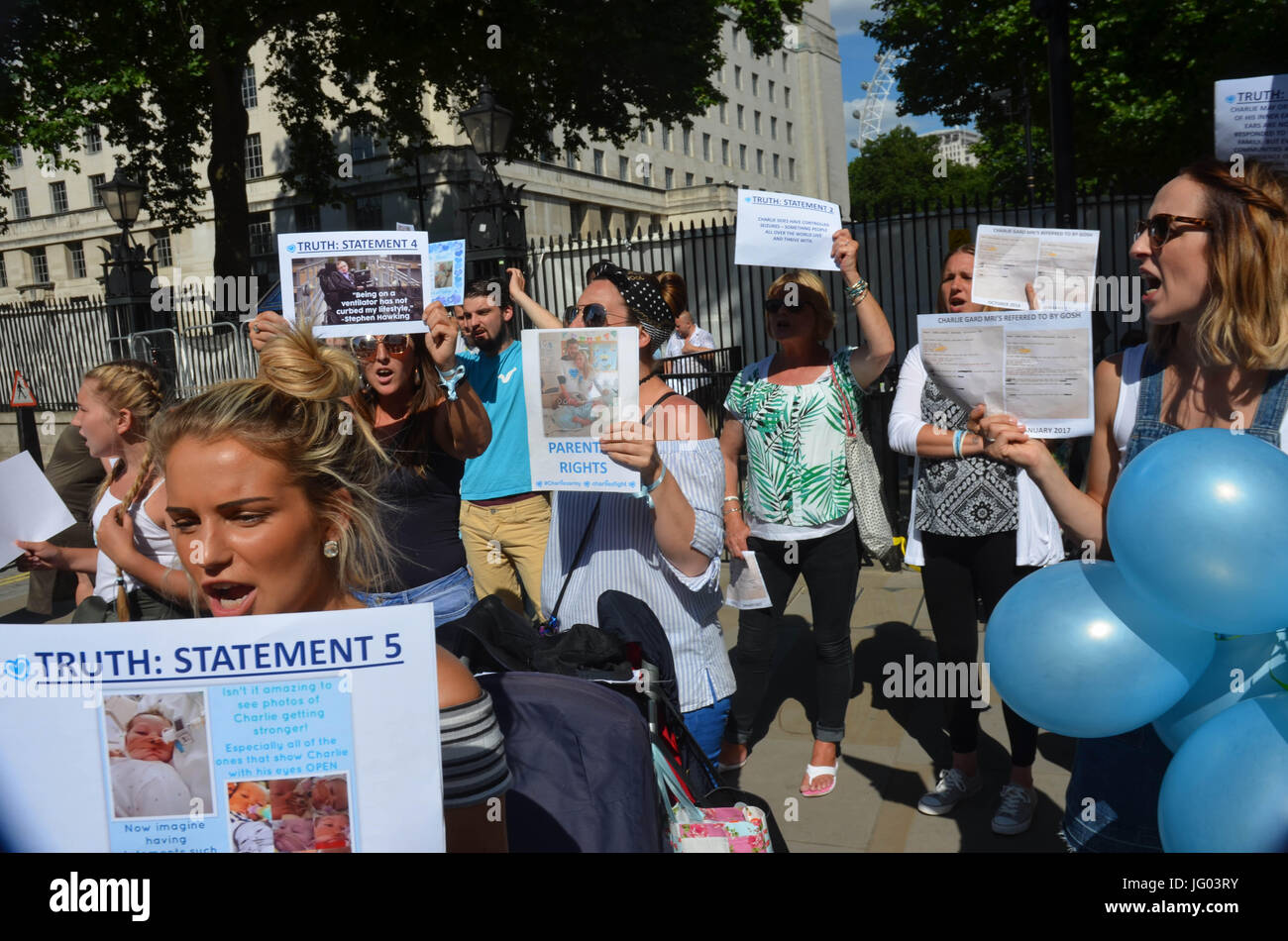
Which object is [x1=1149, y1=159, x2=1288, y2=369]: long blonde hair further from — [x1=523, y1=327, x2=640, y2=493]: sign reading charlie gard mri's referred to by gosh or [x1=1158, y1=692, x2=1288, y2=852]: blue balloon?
[x1=523, y1=327, x2=640, y2=493]: sign reading charlie gard mri's referred to by gosh

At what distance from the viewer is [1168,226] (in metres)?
2.02

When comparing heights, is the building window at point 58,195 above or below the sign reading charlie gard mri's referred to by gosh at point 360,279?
above

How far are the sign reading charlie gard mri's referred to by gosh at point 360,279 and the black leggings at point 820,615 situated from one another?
6.09 feet

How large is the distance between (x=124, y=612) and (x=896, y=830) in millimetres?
2762

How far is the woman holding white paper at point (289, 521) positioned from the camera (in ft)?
4.61

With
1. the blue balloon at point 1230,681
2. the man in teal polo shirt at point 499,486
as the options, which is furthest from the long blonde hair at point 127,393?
the blue balloon at point 1230,681

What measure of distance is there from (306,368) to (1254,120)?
2.17 metres

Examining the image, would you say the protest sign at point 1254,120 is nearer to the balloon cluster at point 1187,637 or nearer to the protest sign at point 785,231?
the balloon cluster at point 1187,637

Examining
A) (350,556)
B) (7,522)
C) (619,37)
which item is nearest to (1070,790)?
(350,556)

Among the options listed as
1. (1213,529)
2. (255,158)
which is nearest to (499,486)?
(1213,529)

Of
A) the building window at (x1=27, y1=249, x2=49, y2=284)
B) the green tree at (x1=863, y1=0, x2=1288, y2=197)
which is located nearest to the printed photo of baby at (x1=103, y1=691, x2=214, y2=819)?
the green tree at (x1=863, y1=0, x2=1288, y2=197)

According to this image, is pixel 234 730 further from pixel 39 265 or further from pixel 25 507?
pixel 39 265

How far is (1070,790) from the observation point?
218 cm
